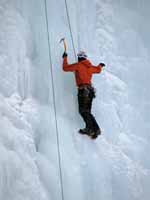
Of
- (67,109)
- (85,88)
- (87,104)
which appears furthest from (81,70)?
(67,109)

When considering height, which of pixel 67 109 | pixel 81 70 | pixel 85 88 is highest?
pixel 81 70

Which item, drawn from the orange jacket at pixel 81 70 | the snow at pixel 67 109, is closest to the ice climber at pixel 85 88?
the orange jacket at pixel 81 70

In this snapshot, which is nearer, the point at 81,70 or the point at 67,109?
the point at 81,70

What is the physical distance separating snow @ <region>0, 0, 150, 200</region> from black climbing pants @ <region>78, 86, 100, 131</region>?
180 millimetres

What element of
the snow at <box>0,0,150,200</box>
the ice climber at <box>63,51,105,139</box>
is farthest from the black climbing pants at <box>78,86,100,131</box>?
the snow at <box>0,0,150,200</box>

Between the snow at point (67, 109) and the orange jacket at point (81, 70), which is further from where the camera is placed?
the orange jacket at point (81, 70)

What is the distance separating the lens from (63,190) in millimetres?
5719

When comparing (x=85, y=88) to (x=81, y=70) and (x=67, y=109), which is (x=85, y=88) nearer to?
(x=81, y=70)

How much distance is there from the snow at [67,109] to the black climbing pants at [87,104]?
18cm

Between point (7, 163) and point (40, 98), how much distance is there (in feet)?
3.16

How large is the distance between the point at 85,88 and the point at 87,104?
195mm

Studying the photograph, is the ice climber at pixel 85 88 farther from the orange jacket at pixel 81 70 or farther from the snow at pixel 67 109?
the snow at pixel 67 109

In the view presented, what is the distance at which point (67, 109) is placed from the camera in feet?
20.1

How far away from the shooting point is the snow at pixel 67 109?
18.5ft
